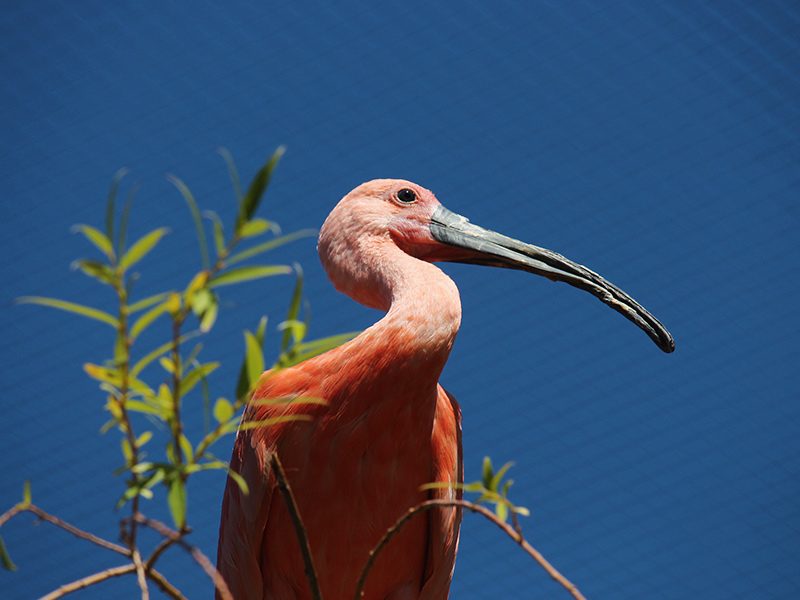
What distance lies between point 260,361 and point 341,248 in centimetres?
188

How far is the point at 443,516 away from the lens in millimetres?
3127

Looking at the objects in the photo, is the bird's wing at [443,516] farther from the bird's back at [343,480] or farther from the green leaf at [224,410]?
the green leaf at [224,410]

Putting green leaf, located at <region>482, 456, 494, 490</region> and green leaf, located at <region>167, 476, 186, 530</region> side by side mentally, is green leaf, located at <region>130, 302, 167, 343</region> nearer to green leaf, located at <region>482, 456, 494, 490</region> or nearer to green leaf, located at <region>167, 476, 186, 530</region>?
green leaf, located at <region>167, 476, 186, 530</region>

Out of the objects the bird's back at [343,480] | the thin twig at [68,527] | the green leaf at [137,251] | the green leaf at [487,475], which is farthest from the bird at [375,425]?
the green leaf at [137,251]

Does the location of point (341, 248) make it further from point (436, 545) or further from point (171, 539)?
point (171, 539)

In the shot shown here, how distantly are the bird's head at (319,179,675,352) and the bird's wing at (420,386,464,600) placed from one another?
1.20ft

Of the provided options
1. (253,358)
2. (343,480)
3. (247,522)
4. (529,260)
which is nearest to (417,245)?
(529,260)

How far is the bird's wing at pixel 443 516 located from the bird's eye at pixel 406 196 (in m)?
0.54

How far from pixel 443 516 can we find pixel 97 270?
6.66 feet

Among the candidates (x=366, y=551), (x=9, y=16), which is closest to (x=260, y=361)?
A: (x=366, y=551)

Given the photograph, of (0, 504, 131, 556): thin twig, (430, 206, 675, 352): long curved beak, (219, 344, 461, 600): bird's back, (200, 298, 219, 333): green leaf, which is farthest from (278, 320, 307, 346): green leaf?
(430, 206, 675, 352): long curved beak

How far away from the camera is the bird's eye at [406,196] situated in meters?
3.34

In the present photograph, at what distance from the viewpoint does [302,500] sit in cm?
294

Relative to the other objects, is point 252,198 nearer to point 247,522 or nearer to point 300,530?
point 300,530
